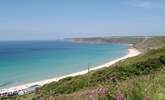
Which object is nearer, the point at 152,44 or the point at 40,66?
the point at 40,66

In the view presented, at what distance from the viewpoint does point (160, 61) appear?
3347 centimetres

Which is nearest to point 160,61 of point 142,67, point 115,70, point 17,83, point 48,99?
point 142,67

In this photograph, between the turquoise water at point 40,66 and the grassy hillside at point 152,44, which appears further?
the grassy hillside at point 152,44

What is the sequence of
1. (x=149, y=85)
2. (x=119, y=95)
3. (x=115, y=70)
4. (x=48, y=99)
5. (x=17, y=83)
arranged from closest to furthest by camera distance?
(x=119, y=95)
(x=149, y=85)
(x=48, y=99)
(x=115, y=70)
(x=17, y=83)

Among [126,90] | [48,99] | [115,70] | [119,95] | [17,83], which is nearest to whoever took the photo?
[119,95]

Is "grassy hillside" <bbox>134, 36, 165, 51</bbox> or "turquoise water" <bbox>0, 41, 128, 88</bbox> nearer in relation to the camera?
"turquoise water" <bbox>0, 41, 128, 88</bbox>

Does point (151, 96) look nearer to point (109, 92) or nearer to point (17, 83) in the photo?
point (109, 92)

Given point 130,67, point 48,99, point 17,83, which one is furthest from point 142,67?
point 48,99

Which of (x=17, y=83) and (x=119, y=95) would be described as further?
(x=17, y=83)

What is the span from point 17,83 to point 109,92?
46.7 meters

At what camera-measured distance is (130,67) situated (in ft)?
105

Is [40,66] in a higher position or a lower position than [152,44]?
higher

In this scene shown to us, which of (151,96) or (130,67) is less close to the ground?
(151,96)

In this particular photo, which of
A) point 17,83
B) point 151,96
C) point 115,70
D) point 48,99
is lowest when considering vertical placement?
point 17,83
